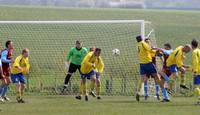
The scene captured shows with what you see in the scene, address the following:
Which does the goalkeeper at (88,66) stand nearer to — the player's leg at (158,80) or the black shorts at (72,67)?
the black shorts at (72,67)

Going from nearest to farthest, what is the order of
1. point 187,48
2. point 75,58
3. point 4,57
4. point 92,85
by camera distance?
point 187,48 < point 4,57 < point 92,85 < point 75,58

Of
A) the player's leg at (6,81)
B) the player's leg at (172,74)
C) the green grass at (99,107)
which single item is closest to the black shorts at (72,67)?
the green grass at (99,107)

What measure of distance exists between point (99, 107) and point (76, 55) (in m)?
4.89

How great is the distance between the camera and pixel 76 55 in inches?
→ 1098

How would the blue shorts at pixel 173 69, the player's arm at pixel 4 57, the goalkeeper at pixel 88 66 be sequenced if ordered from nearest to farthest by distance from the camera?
the player's arm at pixel 4 57
the goalkeeper at pixel 88 66
the blue shorts at pixel 173 69

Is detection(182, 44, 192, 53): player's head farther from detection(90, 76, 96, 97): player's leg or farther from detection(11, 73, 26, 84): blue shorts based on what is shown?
detection(11, 73, 26, 84): blue shorts

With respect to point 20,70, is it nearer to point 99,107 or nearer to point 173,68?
point 99,107

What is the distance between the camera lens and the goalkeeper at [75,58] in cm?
2777

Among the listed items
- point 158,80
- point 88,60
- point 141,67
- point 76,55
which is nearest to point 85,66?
point 88,60

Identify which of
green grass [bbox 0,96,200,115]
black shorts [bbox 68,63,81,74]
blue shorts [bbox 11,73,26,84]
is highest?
black shorts [bbox 68,63,81,74]

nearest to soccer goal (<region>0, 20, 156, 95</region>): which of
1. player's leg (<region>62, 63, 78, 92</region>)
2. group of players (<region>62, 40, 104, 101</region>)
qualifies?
player's leg (<region>62, 63, 78, 92</region>)

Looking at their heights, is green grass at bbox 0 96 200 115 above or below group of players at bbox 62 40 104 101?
below

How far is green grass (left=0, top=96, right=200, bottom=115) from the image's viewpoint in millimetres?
21984

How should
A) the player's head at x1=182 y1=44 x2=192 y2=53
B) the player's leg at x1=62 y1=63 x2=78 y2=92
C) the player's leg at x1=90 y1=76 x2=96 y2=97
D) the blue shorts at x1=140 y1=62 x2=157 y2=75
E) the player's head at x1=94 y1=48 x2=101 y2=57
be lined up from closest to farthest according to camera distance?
the player's head at x1=182 y1=44 x2=192 y2=53, the blue shorts at x1=140 y1=62 x2=157 y2=75, the player's head at x1=94 y1=48 x2=101 y2=57, the player's leg at x1=90 y1=76 x2=96 y2=97, the player's leg at x1=62 y1=63 x2=78 y2=92
